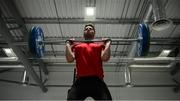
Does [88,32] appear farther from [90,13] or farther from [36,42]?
[90,13]

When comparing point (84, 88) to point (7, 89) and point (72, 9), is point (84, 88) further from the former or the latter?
point (7, 89)

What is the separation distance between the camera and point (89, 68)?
2428 millimetres

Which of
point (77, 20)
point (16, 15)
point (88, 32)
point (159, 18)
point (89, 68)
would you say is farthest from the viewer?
point (77, 20)

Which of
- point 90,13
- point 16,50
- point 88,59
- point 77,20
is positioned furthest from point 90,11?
point 88,59

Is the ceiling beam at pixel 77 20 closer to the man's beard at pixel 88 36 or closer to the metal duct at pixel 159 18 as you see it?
the metal duct at pixel 159 18

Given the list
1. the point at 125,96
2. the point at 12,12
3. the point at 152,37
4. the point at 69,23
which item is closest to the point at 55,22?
the point at 69,23

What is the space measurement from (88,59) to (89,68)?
12 cm

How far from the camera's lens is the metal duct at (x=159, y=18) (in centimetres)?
438

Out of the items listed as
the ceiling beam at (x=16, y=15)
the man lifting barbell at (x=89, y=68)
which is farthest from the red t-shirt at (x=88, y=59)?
the ceiling beam at (x=16, y=15)

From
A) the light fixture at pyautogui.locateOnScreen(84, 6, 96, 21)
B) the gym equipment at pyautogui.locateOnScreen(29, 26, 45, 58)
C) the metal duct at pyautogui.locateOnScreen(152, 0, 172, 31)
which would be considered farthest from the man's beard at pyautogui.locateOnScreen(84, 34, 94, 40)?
the light fixture at pyautogui.locateOnScreen(84, 6, 96, 21)

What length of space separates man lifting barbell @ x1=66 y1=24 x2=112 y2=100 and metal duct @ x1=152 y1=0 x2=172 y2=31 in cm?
185

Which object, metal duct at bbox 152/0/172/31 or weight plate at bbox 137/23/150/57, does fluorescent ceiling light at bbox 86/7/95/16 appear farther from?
weight plate at bbox 137/23/150/57

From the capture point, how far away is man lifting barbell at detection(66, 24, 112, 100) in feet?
7.42

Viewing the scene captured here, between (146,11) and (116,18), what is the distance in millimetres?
746
